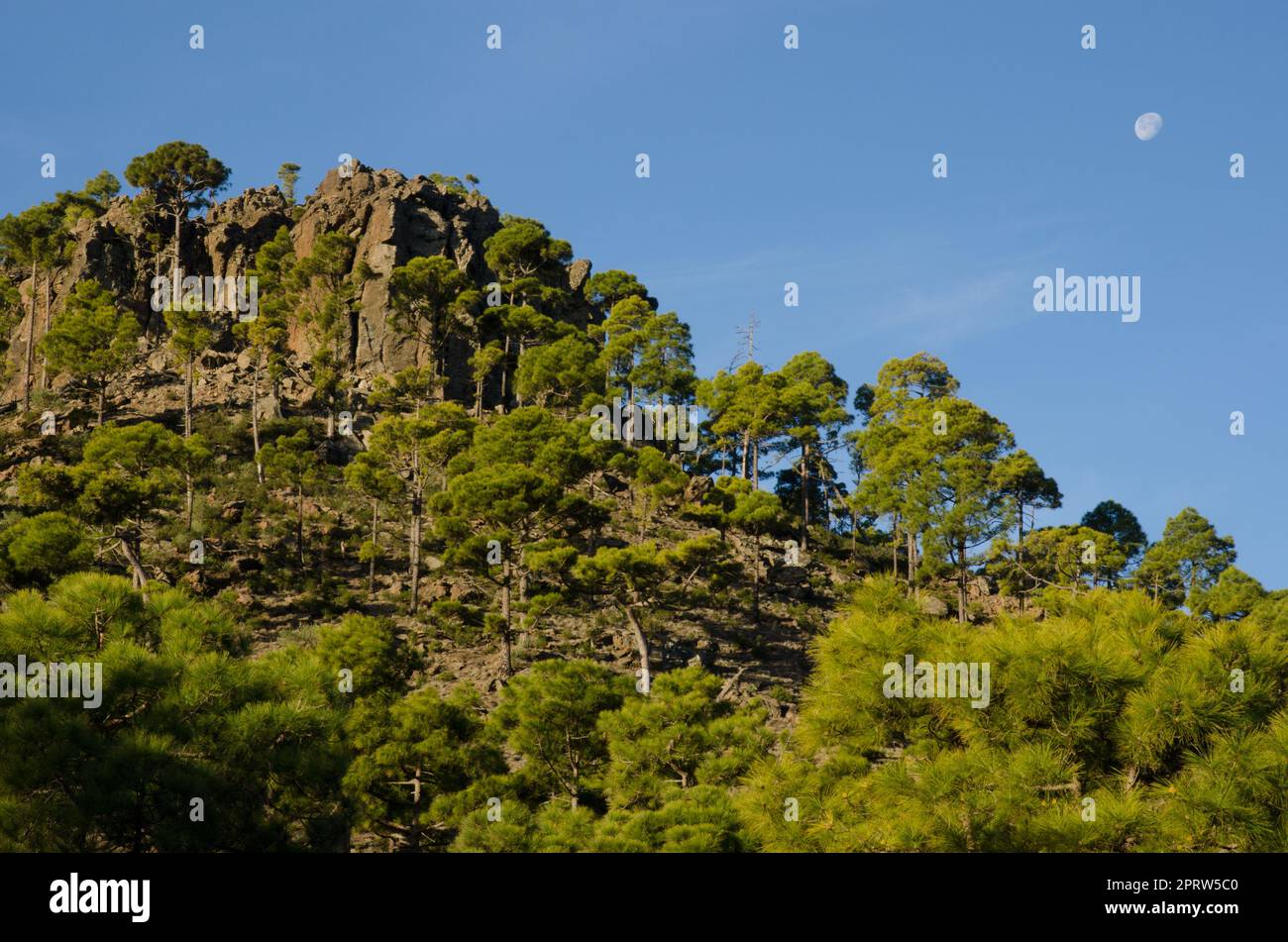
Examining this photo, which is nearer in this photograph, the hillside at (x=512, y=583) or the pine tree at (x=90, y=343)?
the hillside at (x=512, y=583)

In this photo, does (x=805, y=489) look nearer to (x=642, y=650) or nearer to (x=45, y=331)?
(x=642, y=650)

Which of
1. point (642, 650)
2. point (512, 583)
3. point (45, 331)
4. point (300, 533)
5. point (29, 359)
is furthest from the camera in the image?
point (45, 331)

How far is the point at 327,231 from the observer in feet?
242

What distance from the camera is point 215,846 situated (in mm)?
12891

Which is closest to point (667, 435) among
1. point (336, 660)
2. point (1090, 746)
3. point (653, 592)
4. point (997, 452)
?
point (997, 452)

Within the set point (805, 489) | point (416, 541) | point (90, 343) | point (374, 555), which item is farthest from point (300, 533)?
point (805, 489)

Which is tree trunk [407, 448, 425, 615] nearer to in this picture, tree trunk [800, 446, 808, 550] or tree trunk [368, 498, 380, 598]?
tree trunk [368, 498, 380, 598]

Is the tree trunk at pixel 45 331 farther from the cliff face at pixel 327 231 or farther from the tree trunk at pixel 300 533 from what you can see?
the tree trunk at pixel 300 533

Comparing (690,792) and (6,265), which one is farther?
(6,265)

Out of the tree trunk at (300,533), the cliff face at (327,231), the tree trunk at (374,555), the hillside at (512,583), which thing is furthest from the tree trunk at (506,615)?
the cliff face at (327,231)

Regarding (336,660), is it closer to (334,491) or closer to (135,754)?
(135,754)

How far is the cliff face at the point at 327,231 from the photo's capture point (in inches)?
2717

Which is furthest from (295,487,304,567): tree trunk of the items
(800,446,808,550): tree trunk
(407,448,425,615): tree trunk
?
(800,446,808,550): tree trunk

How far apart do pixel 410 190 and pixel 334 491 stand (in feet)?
88.9
